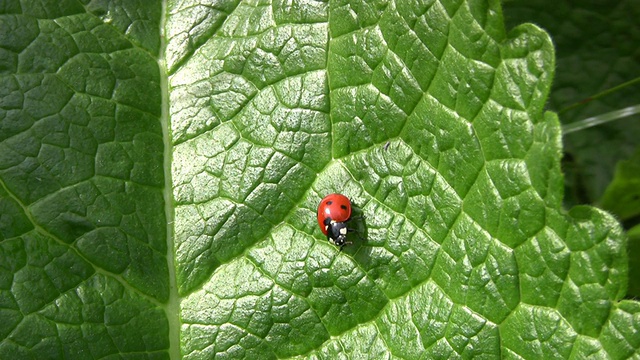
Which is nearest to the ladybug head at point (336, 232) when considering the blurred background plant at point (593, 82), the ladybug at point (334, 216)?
the ladybug at point (334, 216)

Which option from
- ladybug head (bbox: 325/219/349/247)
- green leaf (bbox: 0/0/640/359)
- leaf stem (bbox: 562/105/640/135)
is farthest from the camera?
leaf stem (bbox: 562/105/640/135)

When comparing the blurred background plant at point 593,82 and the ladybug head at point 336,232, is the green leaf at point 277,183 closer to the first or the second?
the ladybug head at point 336,232

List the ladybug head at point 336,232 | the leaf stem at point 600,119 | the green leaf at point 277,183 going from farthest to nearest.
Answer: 1. the leaf stem at point 600,119
2. the green leaf at point 277,183
3. the ladybug head at point 336,232

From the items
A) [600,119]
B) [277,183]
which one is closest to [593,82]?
[600,119]

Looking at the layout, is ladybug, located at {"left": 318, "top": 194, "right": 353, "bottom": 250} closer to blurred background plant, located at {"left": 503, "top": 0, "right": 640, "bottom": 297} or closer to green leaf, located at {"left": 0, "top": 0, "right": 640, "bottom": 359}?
green leaf, located at {"left": 0, "top": 0, "right": 640, "bottom": 359}

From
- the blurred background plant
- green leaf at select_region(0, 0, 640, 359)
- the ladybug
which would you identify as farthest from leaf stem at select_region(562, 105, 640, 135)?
the ladybug

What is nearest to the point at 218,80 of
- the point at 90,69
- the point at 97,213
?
the point at 90,69

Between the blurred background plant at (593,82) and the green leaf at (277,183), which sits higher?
the blurred background plant at (593,82)
